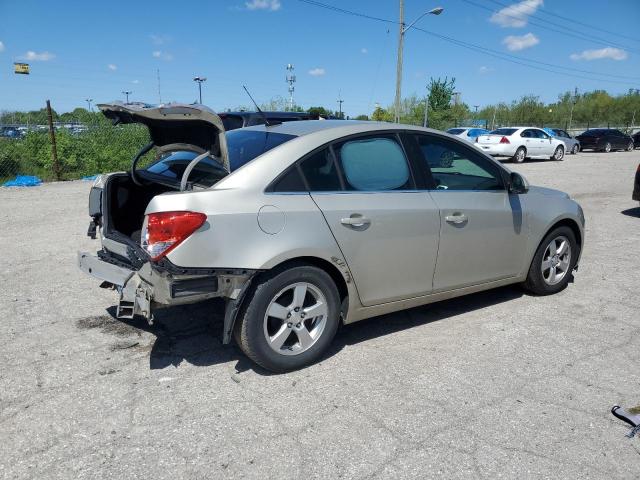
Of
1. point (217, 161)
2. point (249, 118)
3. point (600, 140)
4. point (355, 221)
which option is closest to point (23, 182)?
point (249, 118)

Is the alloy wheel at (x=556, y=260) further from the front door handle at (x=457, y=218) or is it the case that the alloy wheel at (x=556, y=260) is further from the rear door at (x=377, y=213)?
the rear door at (x=377, y=213)

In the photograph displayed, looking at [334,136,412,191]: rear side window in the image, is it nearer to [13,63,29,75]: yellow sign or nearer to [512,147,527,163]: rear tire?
[13,63,29,75]: yellow sign

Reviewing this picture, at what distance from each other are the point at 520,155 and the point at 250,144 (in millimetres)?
20805

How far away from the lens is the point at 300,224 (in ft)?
10.7

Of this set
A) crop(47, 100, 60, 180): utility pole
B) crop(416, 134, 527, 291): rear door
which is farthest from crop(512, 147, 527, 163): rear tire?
crop(416, 134, 527, 291): rear door

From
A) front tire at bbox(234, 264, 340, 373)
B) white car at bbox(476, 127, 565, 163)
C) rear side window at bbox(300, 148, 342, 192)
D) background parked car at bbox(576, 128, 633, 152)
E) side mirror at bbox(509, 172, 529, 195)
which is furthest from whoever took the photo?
background parked car at bbox(576, 128, 633, 152)

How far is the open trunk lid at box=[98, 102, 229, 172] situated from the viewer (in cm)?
321

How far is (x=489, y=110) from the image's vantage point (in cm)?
6962

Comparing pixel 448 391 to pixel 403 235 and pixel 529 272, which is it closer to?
pixel 403 235

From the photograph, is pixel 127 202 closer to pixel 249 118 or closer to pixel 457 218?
pixel 457 218

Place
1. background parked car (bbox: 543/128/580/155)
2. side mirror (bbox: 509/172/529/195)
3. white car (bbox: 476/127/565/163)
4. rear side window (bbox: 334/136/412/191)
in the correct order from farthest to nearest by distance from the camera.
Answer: background parked car (bbox: 543/128/580/155), white car (bbox: 476/127/565/163), side mirror (bbox: 509/172/529/195), rear side window (bbox: 334/136/412/191)

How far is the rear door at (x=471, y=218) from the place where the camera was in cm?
401

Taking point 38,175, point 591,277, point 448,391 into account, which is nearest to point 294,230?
point 448,391

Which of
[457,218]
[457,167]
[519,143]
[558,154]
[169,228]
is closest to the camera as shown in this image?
[169,228]
